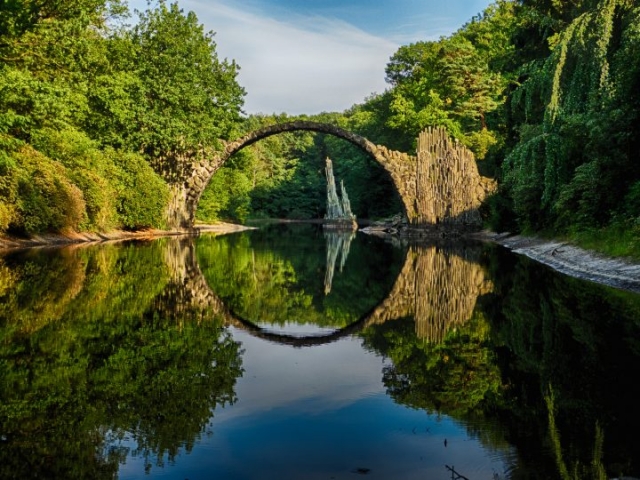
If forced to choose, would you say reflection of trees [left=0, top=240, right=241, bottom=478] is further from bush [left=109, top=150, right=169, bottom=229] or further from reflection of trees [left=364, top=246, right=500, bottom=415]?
bush [left=109, top=150, right=169, bottom=229]

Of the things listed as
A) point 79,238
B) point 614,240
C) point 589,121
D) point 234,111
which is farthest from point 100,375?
point 234,111

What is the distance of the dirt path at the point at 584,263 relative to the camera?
506 inches

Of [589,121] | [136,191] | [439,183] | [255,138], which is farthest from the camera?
[255,138]

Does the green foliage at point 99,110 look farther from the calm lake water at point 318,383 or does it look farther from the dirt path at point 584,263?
the dirt path at point 584,263

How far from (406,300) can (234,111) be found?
32.2 m

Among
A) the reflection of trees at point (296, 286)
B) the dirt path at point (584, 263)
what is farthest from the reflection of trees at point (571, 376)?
the reflection of trees at point (296, 286)

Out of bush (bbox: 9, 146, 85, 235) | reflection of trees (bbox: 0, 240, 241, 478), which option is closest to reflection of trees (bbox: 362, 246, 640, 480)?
reflection of trees (bbox: 0, 240, 241, 478)

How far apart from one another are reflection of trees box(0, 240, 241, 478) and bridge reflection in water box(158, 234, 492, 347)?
18.9 inches

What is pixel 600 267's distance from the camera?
14.7m

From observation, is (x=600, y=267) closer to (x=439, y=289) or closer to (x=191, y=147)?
(x=439, y=289)

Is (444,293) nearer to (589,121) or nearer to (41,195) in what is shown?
(589,121)

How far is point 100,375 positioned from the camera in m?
6.12

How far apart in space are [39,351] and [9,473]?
3590mm

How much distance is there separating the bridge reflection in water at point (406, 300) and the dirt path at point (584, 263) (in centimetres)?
218
